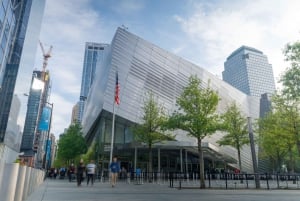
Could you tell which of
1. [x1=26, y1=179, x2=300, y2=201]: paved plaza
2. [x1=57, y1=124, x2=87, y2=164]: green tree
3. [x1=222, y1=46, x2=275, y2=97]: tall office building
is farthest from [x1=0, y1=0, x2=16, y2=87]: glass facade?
[x1=222, y1=46, x2=275, y2=97]: tall office building

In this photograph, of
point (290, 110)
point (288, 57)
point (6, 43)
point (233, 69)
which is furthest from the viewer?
point (233, 69)

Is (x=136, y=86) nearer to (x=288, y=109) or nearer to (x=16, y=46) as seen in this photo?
(x=16, y=46)

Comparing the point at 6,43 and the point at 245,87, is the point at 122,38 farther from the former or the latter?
the point at 245,87

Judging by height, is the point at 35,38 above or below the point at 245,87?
below

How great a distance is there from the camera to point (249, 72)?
163000 mm

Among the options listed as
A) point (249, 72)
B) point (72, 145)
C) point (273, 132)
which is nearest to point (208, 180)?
point (273, 132)

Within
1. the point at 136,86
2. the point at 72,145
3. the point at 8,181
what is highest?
the point at 136,86

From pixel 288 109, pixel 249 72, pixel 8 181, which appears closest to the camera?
pixel 8 181

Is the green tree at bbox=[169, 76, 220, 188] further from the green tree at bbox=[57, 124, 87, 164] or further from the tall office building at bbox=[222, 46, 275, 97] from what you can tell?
the tall office building at bbox=[222, 46, 275, 97]

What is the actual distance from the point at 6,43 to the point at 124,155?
20395mm

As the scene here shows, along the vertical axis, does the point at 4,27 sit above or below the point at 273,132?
above

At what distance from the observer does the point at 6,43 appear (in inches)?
985

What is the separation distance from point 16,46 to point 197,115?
24245 millimetres

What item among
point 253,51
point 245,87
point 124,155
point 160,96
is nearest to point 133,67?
point 160,96
